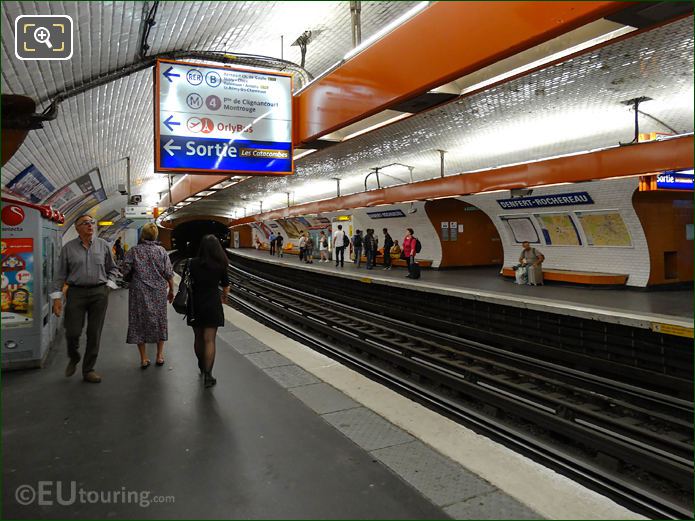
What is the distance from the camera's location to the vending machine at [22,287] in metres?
4.64

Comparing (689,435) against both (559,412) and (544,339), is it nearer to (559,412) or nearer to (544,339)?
(559,412)

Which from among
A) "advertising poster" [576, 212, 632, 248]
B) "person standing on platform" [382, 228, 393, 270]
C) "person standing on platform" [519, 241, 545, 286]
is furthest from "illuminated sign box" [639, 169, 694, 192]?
"person standing on platform" [382, 228, 393, 270]

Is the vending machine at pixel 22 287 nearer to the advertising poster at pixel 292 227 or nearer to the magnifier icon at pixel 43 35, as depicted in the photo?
the magnifier icon at pixel 43 35

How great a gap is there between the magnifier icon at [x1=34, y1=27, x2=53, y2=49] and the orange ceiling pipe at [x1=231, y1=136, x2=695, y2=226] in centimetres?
653

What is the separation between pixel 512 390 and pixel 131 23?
18.8 ft

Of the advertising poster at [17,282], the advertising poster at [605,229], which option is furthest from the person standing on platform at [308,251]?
the advertising poster at [17,282]

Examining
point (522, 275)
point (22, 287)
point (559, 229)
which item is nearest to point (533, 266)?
point (522, 275)

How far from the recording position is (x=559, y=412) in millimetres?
5074

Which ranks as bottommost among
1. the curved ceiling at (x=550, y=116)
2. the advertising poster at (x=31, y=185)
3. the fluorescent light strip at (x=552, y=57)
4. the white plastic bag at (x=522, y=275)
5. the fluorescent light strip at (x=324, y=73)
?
the white plastic bag at (x=522, y=275)

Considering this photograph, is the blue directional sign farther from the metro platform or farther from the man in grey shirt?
the man in grey shirt

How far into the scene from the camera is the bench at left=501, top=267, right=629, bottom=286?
33.4ft

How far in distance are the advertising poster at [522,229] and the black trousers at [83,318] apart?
10.6m

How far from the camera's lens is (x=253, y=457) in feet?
9.34

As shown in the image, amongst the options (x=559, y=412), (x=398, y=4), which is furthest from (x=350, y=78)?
(x=559, y=412)
